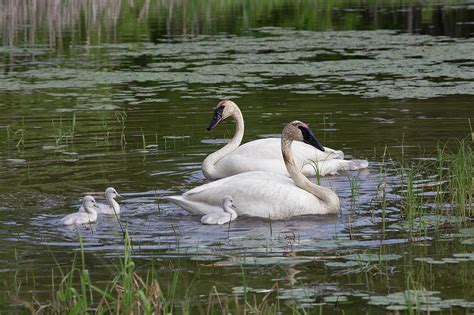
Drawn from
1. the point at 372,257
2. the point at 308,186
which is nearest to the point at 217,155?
the point at 308,186

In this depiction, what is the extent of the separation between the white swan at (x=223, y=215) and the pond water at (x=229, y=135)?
0.08 meters

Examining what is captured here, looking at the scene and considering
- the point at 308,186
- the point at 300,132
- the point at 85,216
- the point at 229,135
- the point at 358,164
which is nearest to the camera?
the point at 85,216

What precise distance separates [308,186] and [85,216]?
6.72 ft

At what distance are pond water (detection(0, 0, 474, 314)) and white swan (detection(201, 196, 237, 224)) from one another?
8 cm

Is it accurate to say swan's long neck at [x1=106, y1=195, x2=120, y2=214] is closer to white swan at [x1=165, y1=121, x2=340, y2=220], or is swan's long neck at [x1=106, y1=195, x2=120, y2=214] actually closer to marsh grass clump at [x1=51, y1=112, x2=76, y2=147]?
white swan at [x1=165, y1=121, x2=340, y2=220]

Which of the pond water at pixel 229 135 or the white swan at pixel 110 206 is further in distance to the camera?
the white swan at pixel 110 206

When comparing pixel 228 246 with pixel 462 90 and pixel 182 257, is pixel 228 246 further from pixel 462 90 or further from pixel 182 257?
pixel 462 90

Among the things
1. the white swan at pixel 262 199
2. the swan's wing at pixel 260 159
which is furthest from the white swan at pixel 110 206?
the swan's wing at pixel 260 159

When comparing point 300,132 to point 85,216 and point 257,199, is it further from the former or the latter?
point 85,216

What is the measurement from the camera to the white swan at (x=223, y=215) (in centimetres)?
880

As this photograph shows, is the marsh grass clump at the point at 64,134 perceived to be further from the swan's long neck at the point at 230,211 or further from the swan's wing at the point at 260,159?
the swan's long neck at the point at 230,211

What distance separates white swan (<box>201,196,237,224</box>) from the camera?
8.80m

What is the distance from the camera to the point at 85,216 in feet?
28.6

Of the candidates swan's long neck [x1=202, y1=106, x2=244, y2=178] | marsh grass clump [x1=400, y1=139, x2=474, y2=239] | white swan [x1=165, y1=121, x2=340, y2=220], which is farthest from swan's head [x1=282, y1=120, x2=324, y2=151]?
swan's long neck [x1=202, y1=106, x2=244, y2=178]
